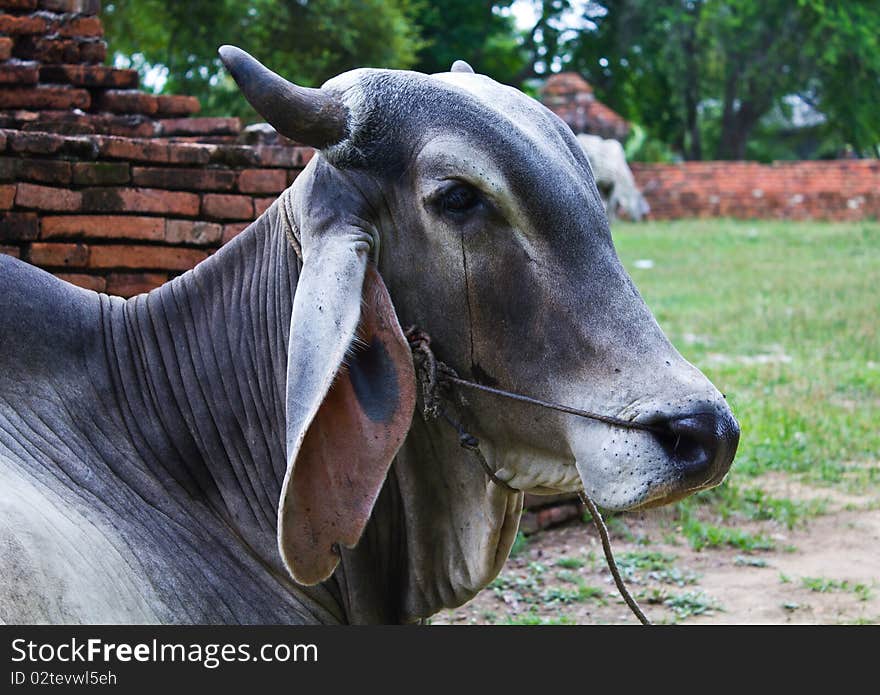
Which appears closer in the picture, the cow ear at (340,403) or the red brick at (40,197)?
the cow ear at (340,403)

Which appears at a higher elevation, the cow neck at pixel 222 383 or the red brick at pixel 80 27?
the red brick at pixel 80 27

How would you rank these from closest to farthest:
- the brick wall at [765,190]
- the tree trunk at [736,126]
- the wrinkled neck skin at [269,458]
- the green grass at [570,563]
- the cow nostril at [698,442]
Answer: the cow nostril at [698,442] < the wrinkled neck skin at [269,458] < the green grass at [570,563] < the brick wall at [765,190] < the tree trunk at [736,126]

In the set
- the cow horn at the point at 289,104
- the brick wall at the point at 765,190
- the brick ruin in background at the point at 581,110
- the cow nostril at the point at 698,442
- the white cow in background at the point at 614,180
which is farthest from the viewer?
the brick ruin in background at the point at 581,110

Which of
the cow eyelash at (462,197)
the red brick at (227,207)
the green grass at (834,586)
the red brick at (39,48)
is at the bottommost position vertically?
the green grass at (834,586)

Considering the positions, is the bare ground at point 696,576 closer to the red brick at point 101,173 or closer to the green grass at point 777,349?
the green grass at point 777,349

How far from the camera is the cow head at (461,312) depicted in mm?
2203

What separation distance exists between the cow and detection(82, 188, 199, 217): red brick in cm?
150

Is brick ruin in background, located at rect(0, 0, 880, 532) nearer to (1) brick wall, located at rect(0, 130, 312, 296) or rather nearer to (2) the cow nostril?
(1) brick wall, located at rect(0, 130, 312, 296)

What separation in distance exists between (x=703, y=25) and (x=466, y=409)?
95.6ft

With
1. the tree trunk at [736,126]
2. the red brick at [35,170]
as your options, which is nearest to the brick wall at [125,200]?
the red brick at [35,170]

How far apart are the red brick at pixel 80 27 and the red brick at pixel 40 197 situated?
68.2 inches

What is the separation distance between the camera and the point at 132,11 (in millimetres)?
16797

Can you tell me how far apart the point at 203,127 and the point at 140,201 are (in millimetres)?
1357

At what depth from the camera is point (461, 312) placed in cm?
237
